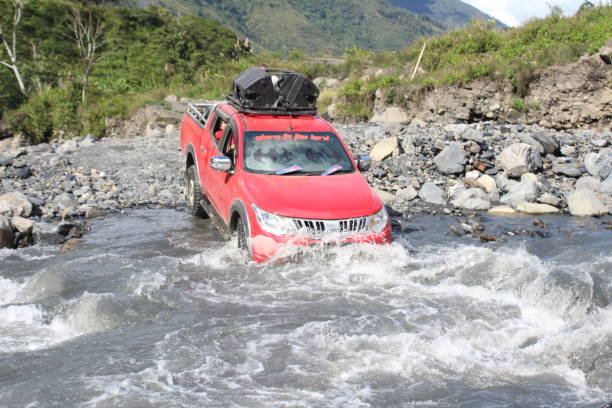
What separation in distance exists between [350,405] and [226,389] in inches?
38.6

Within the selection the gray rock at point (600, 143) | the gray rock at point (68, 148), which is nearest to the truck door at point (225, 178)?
the gray rock at point (68, 148)

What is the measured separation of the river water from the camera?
185 inches

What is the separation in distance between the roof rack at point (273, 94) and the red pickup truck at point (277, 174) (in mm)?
16

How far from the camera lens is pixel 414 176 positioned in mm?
13016

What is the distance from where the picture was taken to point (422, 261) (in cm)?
803

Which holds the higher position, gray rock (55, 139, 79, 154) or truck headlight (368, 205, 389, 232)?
truck headlight (368, 205, 389, 232)

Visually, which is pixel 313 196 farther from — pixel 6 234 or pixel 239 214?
pixel 6 234

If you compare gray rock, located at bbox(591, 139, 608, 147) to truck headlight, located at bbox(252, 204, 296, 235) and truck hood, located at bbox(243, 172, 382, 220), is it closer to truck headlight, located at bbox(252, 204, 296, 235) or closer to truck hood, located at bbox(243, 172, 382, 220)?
truck hood, located at bbox(243, 172, 382, 220)

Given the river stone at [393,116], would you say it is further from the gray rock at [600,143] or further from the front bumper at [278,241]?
the front bumper at [278,241]

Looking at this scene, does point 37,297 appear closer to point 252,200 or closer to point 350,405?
point 252,200

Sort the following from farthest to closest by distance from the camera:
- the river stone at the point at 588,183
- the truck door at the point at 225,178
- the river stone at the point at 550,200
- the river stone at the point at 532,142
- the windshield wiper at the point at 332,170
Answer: the river stone at the point at 532,142 < the river stone at the point at 588,183 < the river stone at the point at 550,200 < the truck door at the point at 225,178 < the windshield wiper at the point at 332,170

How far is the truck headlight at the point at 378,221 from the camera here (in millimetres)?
7324

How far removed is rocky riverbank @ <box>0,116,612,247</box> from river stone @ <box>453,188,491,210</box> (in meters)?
0.02

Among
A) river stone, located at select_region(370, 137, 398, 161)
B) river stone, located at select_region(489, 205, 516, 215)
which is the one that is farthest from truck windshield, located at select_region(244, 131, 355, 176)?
river stone, located at select_region(370, 137, 398, 161)
